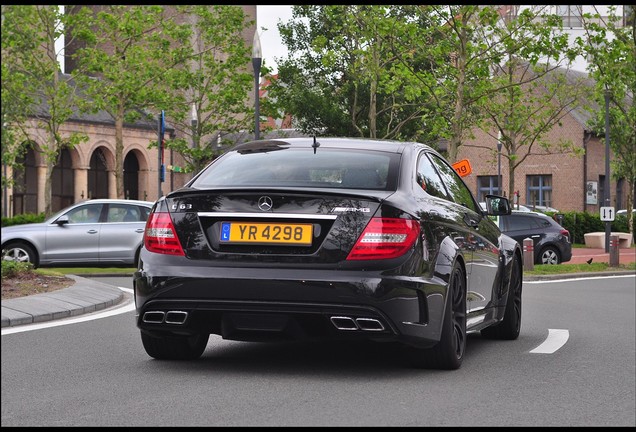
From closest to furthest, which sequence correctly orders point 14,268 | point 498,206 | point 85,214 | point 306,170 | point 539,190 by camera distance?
point 306,170
point 498,206
point 14,268
point 85,214
point 539,190

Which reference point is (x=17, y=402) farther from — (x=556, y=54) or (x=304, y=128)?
(x=304, y=128)

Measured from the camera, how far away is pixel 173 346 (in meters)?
7.39

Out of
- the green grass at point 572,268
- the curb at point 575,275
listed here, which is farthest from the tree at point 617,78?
the curb at point 575,275

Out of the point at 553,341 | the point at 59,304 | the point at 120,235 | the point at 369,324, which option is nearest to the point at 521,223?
the point at 120,235

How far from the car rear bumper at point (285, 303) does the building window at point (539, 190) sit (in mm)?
62729

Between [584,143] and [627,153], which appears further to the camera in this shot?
[584,143]

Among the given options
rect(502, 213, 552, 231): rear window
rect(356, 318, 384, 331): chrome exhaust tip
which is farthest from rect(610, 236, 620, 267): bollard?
rect(356, 318, 384, 331): chrome exhaust tip

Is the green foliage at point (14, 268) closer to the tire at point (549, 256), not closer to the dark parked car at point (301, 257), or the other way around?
the dark parked car at point (301, 257)

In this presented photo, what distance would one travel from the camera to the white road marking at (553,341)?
8.98 meters

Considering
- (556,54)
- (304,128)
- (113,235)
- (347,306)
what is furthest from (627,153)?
(347,306)

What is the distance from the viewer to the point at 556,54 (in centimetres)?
2769

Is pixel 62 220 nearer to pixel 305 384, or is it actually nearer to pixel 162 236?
pixel 162 236

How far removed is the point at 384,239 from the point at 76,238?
16389mm

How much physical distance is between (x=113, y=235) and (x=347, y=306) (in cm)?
1641
